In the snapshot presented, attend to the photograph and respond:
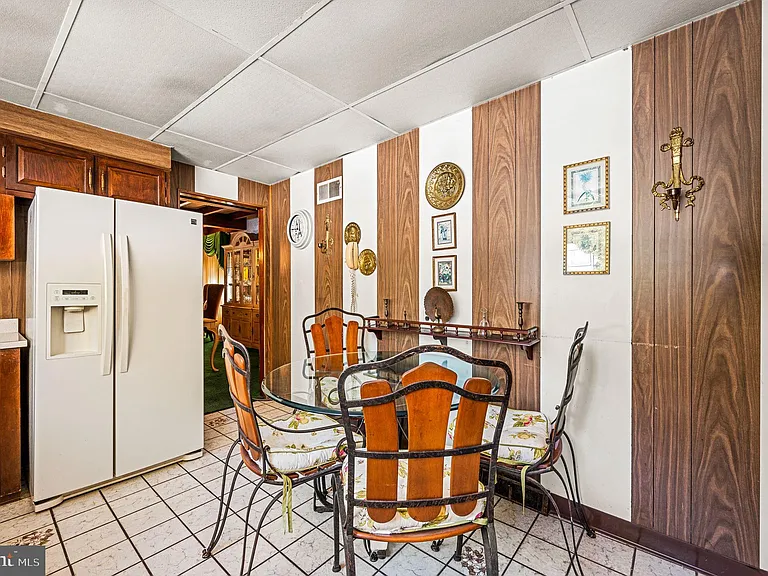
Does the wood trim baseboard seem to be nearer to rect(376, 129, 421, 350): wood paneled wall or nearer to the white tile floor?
the white tile floor

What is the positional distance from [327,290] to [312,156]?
127cm

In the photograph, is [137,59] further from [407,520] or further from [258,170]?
[407,520]

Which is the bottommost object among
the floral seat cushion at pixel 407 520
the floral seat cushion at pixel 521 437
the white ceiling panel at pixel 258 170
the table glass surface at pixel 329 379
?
the floral seat cushion at pixel 407 520

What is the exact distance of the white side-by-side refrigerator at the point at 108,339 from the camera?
2223 mm

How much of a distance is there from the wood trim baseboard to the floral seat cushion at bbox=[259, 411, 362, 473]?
54.6 inches

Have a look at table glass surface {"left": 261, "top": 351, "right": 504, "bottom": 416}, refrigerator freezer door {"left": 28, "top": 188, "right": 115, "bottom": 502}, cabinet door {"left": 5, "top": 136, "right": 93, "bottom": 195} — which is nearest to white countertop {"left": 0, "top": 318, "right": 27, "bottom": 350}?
refrigerator freezer door {"left": 28, "top": 188, "right": 115, "bottom": 502}

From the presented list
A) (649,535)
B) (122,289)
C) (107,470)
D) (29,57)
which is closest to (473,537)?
(649,535)

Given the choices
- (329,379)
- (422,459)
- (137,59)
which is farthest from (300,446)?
(137,59)

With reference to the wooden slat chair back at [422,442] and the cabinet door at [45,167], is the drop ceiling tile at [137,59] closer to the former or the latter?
the cabinet door at [45,167]

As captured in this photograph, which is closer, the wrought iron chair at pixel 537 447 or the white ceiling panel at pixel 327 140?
the wrought iron chair at pixel 537 447

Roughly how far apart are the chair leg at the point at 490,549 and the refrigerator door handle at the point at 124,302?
2434 mm

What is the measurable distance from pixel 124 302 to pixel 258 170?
1954 millimetres

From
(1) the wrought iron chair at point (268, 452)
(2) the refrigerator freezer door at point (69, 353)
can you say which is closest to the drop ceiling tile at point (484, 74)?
(1) the wrought iron chair at point (268, 452)

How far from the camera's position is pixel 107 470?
242 centimetres
